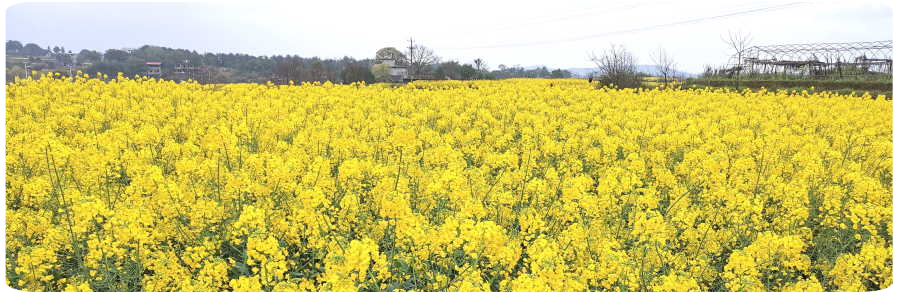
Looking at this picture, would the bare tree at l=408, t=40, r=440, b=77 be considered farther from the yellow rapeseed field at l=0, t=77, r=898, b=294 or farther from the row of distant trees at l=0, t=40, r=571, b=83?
the yellow rapeseed field at l=0, t=77, r=898, b=294

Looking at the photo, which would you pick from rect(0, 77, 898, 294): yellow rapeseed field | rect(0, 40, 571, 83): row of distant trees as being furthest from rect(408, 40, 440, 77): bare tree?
rect(0, 77, 898, 294): yellow rapeseed field

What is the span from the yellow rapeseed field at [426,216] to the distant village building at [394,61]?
64.4 meters

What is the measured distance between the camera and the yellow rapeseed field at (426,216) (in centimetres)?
364

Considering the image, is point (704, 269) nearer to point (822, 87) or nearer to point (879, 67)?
point (822, 87)

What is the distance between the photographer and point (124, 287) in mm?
3689

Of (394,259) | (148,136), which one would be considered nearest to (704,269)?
(394,259)

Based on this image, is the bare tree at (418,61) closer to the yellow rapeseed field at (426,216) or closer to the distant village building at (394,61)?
the distant village building at (394,61)

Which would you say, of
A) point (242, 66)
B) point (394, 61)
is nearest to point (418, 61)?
point (394, 61)

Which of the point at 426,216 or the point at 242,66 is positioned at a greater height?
the point at 242,66

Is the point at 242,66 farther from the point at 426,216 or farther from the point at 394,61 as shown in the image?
the point at 426,216

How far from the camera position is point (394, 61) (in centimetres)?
8656

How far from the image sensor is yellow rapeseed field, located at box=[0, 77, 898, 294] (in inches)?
143

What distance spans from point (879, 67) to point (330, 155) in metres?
38.4

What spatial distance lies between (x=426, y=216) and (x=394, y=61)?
8356 centimetres
